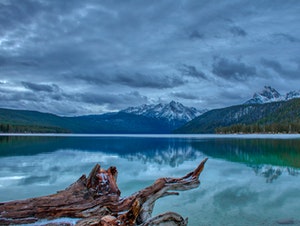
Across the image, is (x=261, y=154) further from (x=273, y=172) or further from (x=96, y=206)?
(x=96, y=206)

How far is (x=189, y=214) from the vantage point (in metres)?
15.1

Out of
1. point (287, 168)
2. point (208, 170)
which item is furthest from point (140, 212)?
point (287, 168)

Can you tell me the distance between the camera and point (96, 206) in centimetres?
902

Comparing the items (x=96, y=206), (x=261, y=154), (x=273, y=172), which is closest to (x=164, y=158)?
(x=261, y=154)

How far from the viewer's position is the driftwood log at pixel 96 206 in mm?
8328

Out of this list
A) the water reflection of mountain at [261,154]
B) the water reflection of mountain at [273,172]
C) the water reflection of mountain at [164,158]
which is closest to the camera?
the water reflection of mountain at [273,172]

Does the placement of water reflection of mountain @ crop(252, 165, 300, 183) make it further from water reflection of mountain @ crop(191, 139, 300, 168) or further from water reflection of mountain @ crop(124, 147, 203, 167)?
water reflection of mountain @ crop(124, 147, 203, 167)

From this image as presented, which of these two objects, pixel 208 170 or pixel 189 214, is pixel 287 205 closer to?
pixel 189 214

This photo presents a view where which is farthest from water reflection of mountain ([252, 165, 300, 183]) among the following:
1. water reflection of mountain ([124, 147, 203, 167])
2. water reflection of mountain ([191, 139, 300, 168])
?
water reflection of mountain ([124, 147, 203, 167])

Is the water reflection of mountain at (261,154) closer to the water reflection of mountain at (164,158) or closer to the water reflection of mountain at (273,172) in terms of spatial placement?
the water reflection of mountain at (273,172)

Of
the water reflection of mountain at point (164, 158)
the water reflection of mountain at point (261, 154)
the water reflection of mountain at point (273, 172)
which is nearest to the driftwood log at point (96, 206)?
the water reflection of mountain at point (273, 172)

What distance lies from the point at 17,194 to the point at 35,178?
6913 mm

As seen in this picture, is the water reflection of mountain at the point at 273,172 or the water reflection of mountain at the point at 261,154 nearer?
the water reflection of mountain at the point at 273,172

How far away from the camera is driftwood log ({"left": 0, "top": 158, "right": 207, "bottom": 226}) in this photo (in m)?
8.33
